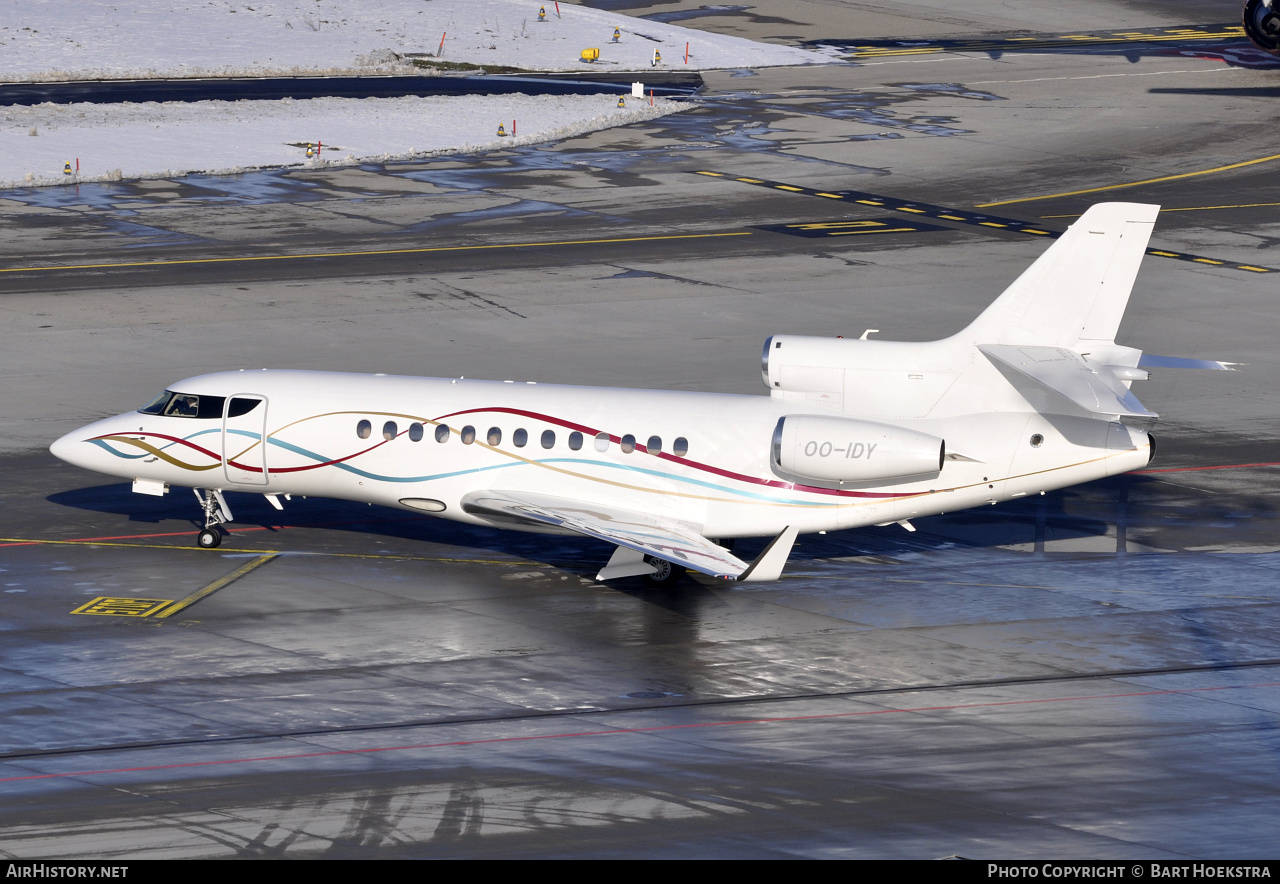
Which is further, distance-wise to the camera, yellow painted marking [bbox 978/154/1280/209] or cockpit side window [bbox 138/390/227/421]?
yellow painted marking [bbox 978/154/1280/209]

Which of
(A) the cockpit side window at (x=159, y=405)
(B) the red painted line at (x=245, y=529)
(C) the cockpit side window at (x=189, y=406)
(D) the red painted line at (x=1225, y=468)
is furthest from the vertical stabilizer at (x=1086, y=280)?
(A) the cockpit side window at (x=159, y=405)

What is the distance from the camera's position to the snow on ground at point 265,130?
67.2 m

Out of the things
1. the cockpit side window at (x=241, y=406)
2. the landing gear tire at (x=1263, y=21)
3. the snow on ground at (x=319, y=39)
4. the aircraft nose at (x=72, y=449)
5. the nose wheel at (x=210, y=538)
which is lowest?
the nose wheel at (x=210, y=538)

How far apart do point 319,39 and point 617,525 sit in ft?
242

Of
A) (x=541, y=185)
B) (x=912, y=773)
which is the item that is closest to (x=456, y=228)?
(x=541, y=185)

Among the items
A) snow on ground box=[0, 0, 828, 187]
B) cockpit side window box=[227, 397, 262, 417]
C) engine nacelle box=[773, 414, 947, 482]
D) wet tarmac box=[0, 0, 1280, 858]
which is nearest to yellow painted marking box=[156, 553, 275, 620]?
wet tarmac box=[0, 0, 1280, 858]

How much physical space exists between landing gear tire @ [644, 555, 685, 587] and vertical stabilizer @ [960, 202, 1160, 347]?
23.7 feet

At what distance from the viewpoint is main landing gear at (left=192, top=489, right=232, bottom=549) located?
30.9m

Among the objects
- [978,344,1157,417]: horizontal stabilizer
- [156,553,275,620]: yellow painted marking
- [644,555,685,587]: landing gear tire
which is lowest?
[156,553,275,620]: yellow painted marking

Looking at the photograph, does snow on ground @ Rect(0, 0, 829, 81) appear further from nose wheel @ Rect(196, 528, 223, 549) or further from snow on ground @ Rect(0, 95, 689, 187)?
nose wheel @ Rect(196, 528, 223, 549)

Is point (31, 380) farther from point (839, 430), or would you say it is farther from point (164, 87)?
point (164, 87)

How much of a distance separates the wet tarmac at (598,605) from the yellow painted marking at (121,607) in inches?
4.3

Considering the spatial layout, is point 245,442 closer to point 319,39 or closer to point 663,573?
point 663,573

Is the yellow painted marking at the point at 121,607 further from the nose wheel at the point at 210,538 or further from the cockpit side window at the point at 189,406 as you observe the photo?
the cockpit side window at the point at 189,406
